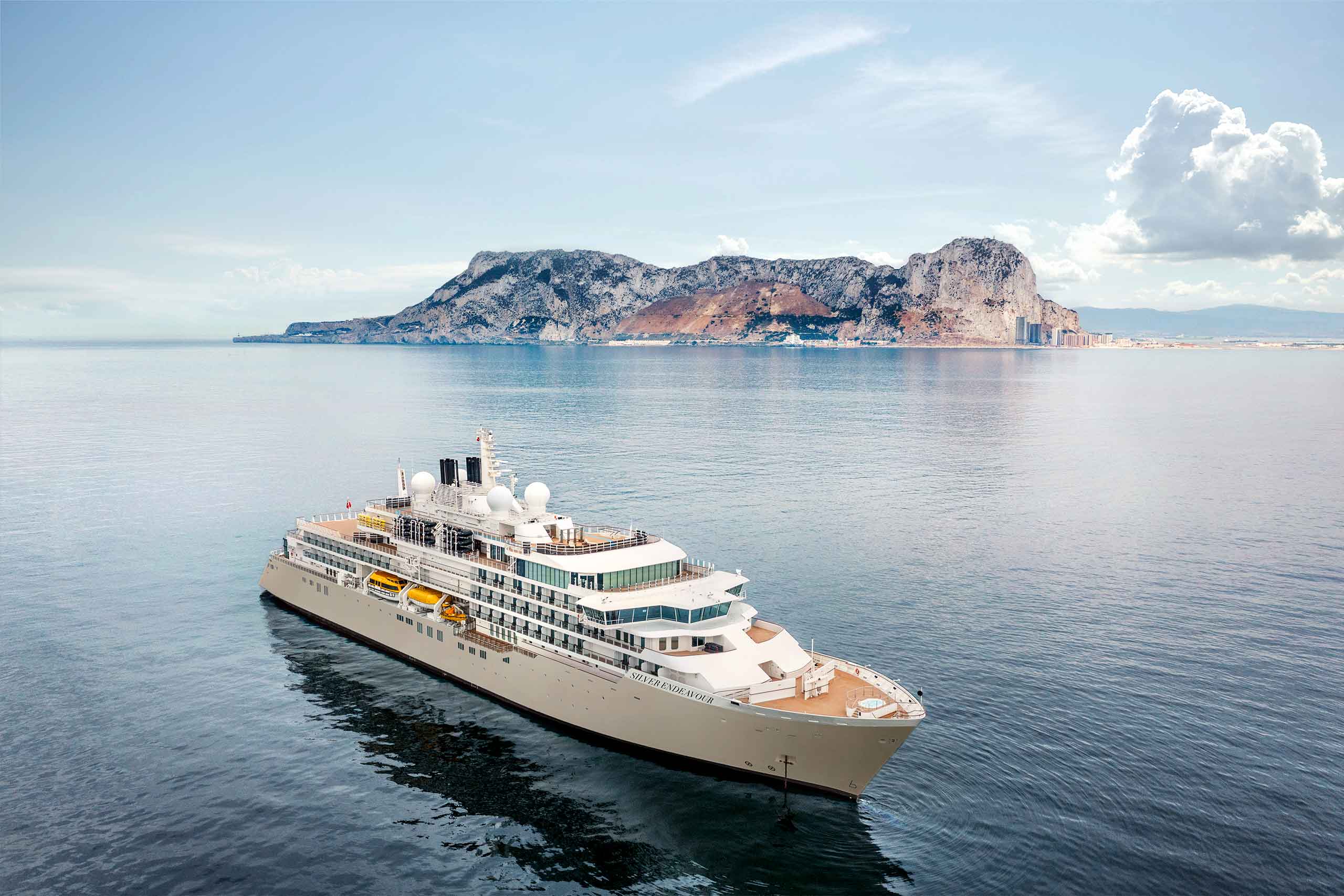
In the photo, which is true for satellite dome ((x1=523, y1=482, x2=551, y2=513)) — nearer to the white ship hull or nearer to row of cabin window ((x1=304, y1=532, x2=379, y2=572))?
the white ship hull

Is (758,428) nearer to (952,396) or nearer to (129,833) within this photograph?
(952,396)

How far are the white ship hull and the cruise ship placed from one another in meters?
0.08

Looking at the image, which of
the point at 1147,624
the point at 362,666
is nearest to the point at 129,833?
the point at 362,666

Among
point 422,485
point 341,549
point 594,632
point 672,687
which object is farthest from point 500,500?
point 672,687

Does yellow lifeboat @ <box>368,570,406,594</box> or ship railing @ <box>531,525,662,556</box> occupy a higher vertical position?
ship railing @ <box>531,525,662,556</box>

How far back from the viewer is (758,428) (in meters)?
140

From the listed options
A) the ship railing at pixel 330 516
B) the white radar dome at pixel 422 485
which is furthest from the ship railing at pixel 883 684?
the ship railing at pixel 330 516

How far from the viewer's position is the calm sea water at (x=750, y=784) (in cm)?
3234

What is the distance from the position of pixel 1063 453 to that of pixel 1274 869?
92.4 m

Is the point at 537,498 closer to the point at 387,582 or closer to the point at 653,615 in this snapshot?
the point at 387,582

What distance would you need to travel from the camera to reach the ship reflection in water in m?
31.9

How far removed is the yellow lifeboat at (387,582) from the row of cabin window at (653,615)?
1741 cm

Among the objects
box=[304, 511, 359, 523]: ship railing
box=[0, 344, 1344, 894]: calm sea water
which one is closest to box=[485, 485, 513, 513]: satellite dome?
box=[0, 344, 1344, 894]: calm sea water

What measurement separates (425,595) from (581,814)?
69.0 ft
